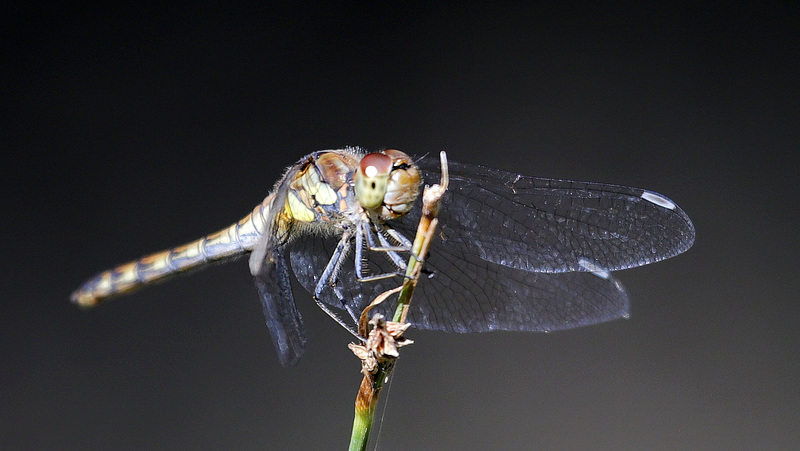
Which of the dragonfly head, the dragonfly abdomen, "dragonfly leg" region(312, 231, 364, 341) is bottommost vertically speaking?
"dragonfly leg" region(312, 231, 364, 341)

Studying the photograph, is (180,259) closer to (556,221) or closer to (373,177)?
(373,177)

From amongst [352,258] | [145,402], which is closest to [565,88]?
[352,258]

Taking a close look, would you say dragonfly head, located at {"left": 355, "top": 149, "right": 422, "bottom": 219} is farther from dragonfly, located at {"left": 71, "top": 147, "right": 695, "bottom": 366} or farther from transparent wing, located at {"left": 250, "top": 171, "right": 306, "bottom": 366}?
transparent wing, located at {"left": 250, "top": 171, "right": 306, "bottom": 366}

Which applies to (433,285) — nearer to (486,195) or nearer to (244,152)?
(486,195)

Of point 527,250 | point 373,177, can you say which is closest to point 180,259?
point 373,177

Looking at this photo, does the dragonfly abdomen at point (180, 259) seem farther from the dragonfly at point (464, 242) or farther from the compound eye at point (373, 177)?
the compound eye at point (373, 177)

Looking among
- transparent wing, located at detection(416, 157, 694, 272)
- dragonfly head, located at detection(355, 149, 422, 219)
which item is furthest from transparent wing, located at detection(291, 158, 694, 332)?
dragonfly head, located at detection(355, 149, 422, 219)

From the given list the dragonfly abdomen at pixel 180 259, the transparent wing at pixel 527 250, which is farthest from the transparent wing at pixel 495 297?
the dragonfly abdomen at pixel 180 259
